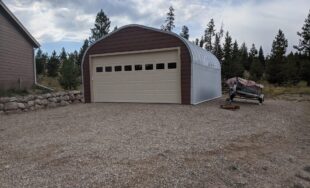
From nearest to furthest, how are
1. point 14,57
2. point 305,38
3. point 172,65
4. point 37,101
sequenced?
point 37,101, point 172,65, point 14,57, point 305,38

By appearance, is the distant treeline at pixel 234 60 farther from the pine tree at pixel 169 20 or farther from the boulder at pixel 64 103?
the boulder at pixel 64 103

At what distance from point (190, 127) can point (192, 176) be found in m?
3.41

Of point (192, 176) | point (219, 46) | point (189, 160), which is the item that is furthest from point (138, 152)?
point (219, 46)

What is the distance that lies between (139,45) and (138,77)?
1.47 meters

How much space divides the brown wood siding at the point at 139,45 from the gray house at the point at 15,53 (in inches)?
140

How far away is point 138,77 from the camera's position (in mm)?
12859

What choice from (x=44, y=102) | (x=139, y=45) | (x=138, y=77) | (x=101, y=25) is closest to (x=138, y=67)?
(x=138, y=77)

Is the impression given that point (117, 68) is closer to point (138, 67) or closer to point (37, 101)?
point (138, 67)

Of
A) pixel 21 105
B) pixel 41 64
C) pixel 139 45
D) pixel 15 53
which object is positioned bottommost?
pixel 21 105

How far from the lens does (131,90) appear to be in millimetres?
13047

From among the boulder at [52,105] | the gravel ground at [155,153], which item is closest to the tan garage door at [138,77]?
the boulder at [52,105]

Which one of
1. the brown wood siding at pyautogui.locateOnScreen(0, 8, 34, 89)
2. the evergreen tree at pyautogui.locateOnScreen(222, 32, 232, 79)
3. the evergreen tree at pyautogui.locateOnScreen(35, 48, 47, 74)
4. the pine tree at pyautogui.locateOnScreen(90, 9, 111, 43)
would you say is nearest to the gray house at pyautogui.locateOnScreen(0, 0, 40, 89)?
the brown wood siding at pyautogui.locateOnScreen(0, 8, 34, 89)

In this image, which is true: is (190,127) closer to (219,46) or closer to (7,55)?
(7,55)

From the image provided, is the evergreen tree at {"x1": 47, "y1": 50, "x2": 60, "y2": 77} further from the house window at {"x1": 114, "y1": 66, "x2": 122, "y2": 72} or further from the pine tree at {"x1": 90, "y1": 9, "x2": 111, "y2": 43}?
the house window at {"x1": 114, "y1": 66, "x2": 122, "y2": 72}
